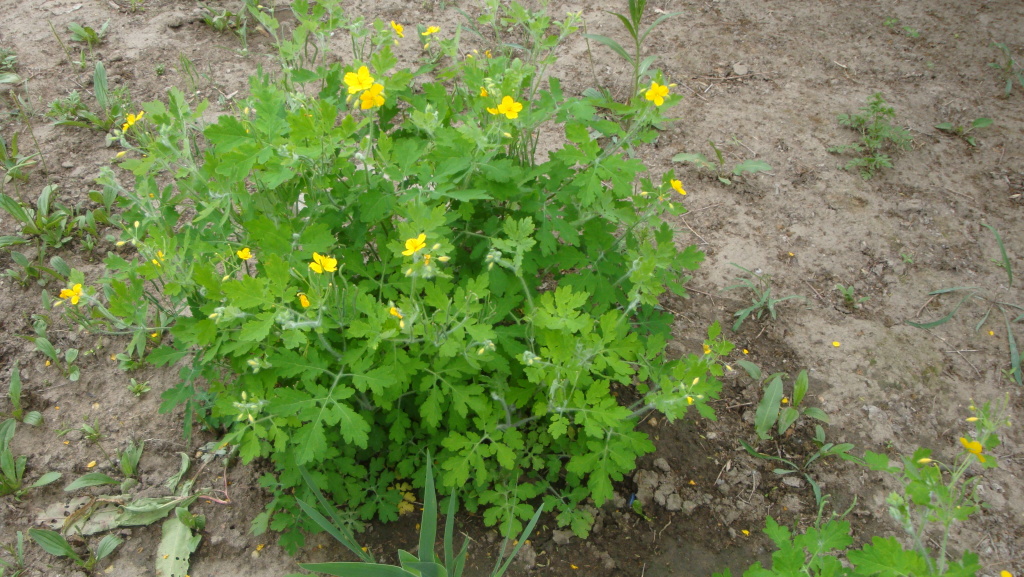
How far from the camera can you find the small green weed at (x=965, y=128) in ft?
12.1

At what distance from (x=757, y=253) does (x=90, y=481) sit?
9.88ft

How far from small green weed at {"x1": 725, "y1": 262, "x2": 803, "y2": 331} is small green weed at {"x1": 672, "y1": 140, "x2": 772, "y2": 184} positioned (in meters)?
0.69

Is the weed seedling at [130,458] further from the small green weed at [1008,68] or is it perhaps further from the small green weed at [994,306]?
the small green weed at [1008,68]

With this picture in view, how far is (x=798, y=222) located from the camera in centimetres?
337

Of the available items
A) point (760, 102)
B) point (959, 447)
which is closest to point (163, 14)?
point (760, 102)

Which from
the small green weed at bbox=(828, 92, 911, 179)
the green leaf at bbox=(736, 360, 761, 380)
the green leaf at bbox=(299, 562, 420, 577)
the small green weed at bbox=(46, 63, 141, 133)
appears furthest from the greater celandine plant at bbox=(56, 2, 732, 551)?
the small green weed at bbox=(828, 92, 911, 179)

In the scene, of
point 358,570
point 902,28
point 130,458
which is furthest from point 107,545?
point 902,28

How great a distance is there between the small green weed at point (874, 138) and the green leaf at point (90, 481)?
3776 millimetres

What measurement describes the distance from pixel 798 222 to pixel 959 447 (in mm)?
1299

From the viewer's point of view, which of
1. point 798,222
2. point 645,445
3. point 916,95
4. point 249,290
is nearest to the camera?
point 249,290

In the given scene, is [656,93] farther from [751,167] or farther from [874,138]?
[874,138]

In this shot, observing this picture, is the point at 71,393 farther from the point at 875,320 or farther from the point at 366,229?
the point at 875,320

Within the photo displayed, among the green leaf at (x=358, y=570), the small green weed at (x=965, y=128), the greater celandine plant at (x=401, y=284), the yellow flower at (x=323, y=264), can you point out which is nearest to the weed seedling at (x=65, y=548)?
the greater celandine plant at (x=401, y=284)

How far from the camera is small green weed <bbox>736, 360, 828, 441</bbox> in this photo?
2584mm
